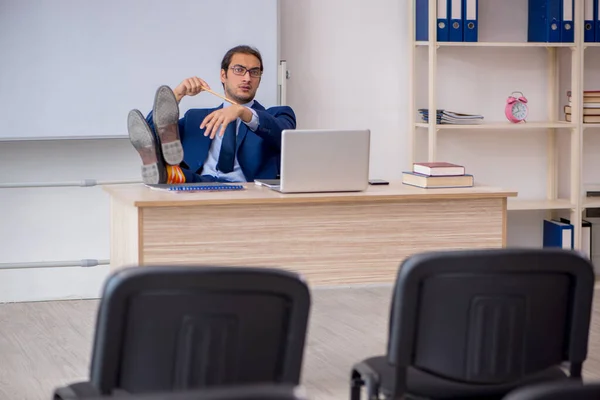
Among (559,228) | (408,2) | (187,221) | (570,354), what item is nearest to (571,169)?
(559,228)

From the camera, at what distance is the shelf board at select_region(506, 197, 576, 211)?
5723 millimetres

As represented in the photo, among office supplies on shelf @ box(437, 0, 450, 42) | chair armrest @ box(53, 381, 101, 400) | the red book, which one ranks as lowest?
chair armrest @ box(53, 381, 101, 400)

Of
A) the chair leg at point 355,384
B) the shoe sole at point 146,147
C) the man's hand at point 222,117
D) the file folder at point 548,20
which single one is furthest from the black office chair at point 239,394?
the file folder at point 548,20

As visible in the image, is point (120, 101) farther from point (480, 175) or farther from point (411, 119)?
point (480, 175)

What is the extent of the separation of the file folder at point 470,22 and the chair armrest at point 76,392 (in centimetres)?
395

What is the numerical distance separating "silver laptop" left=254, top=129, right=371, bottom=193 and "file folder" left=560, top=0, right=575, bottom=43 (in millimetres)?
2483

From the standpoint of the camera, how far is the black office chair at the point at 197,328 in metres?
1.74

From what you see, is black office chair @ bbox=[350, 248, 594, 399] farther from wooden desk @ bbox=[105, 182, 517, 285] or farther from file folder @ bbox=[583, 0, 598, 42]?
file folder @ bbox=[583, 0, 598, 42]

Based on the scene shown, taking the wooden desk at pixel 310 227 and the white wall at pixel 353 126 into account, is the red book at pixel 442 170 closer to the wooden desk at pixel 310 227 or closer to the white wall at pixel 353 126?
the wooden desk at pixel 310 227

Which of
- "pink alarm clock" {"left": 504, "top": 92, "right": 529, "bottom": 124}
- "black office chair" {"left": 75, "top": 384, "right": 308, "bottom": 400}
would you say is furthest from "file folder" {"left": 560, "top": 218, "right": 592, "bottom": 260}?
"black office chair" {"left": 75, "top": 384, "right": 308, "bottom": 400}

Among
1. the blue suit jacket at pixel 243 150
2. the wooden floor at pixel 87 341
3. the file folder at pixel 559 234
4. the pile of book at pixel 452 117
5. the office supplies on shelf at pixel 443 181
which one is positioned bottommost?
the wooden floor at pixel 87 341

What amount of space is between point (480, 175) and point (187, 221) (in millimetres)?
3008

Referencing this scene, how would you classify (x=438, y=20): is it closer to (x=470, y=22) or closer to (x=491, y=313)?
(x=470, y=22)

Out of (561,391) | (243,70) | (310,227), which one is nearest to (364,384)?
(561,391)
